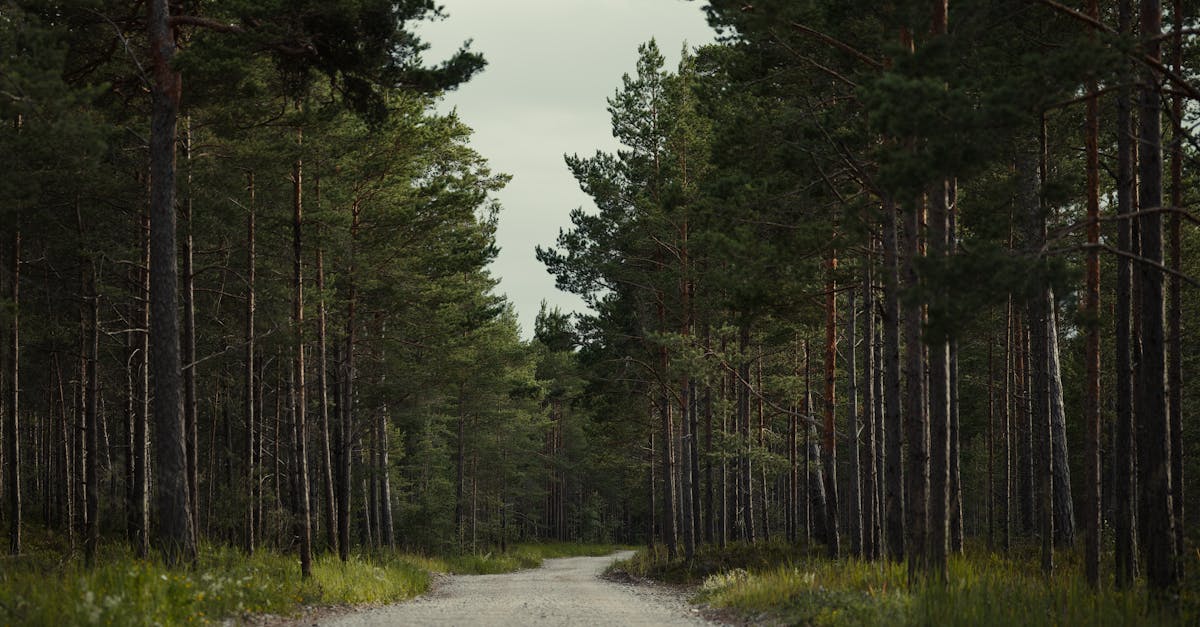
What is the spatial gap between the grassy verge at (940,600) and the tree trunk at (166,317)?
8489 millimetres

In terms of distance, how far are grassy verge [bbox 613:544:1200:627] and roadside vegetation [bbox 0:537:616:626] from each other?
676 cm

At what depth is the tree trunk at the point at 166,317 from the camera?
13023mm

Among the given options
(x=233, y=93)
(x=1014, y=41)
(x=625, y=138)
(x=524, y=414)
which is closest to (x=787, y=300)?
(x=1014, y=41)

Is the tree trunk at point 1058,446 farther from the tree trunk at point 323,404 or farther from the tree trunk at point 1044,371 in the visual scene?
the tree trunk at point 323,404

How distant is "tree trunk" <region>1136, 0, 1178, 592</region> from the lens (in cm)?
1055

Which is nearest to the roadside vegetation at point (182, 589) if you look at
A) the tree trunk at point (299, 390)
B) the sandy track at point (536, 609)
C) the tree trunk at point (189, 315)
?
the tree trunk at point (299, 390)

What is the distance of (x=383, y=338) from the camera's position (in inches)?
1035

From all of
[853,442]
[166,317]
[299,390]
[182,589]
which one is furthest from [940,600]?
[299,390]

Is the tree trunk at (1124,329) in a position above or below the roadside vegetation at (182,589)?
above

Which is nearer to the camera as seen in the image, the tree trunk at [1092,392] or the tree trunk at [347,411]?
the tree trunk at [1092,392]

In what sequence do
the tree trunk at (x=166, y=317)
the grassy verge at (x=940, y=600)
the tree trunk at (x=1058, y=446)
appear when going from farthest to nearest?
the tree trunk at (x=1058, y=446) < the tree trunk at (x=166, y=317) < the grassy verge at (x=940, y=600)

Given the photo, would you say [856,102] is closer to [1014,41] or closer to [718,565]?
[1014,41]

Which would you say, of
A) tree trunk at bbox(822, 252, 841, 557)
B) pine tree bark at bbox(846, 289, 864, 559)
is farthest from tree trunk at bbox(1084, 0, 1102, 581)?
tree trunk at bbox(822, 252, 841, 557)

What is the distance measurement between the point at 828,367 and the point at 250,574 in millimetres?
13398
